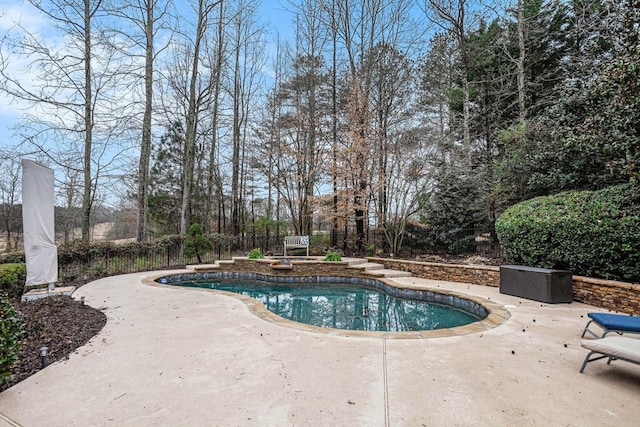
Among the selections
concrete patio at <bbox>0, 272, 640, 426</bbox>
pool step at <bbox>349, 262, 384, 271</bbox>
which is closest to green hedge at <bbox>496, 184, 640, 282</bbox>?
concrete patio at <bbox>0, 272, 640, 426</bbox>

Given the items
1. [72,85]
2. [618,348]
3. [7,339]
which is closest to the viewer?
[7,339]

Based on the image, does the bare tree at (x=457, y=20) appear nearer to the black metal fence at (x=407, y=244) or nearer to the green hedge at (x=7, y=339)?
the black metal fence at (x=407, y=244)

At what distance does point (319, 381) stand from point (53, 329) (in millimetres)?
3512

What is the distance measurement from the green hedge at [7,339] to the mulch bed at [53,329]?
0.26 metres

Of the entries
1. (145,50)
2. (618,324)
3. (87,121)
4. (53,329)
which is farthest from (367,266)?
(145,50)

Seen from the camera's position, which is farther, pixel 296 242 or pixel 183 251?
pixel 296 242

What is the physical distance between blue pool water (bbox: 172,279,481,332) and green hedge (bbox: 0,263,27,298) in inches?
135

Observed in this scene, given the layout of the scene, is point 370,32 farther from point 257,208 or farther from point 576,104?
point 257,208

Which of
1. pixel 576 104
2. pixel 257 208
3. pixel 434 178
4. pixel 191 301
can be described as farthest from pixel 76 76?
pixel 576 104

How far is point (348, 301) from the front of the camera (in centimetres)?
709

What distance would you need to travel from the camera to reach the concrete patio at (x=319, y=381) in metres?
2.10

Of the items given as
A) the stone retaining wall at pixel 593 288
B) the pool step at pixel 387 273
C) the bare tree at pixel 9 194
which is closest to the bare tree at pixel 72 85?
the bare tree at pixel 9 194

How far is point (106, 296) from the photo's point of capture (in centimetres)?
603

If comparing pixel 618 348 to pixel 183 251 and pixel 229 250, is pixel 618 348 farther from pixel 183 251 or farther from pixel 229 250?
pixel 229 250
